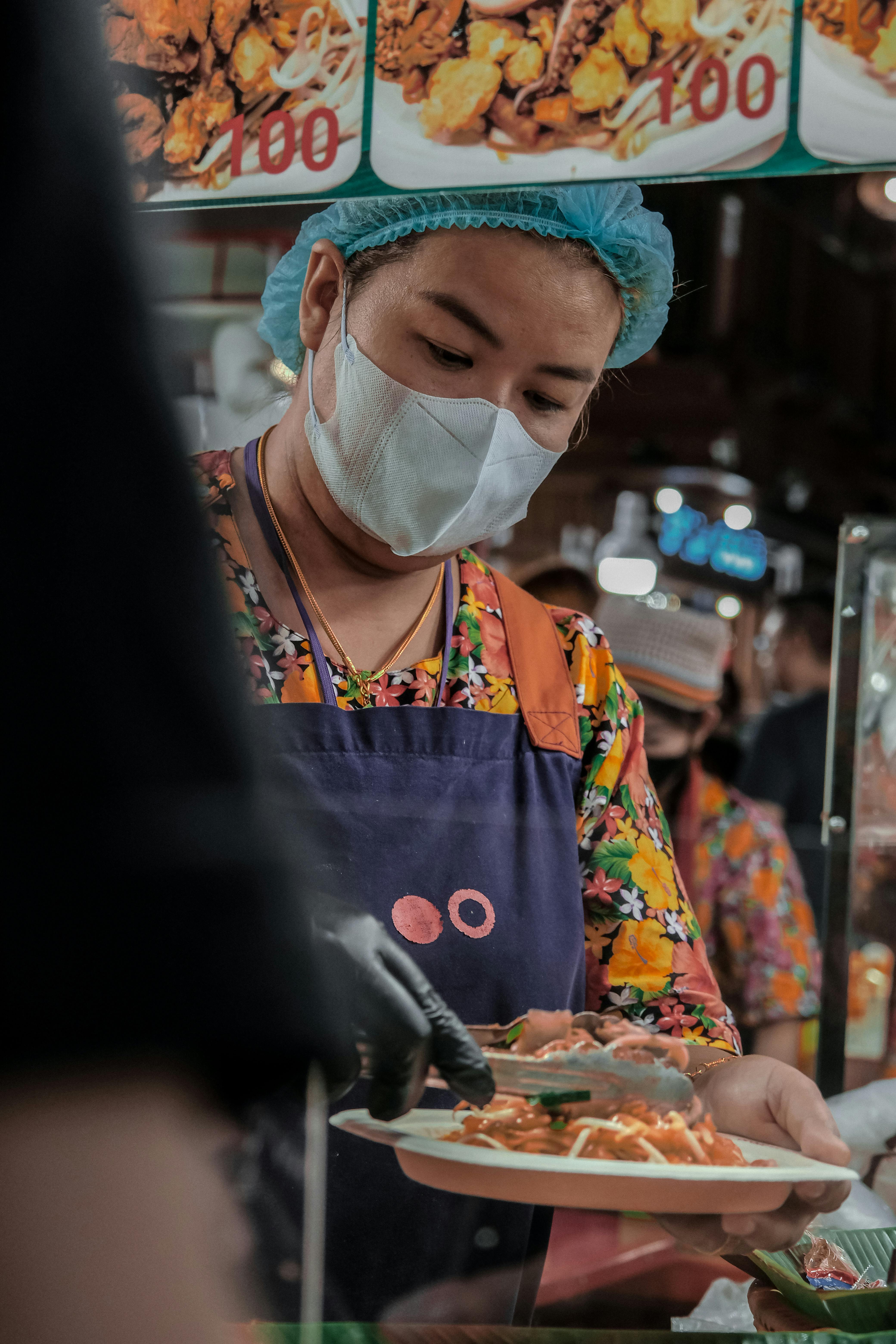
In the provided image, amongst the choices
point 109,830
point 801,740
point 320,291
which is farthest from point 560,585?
point 801,740

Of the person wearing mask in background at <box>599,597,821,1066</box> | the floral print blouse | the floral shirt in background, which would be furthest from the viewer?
the floral shirt in background

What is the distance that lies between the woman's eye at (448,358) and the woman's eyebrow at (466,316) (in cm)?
2

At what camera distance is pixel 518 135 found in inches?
33.2

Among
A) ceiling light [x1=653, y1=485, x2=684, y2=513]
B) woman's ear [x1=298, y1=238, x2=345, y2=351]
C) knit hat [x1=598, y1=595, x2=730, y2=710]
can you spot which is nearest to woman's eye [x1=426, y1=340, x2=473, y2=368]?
woman's ear [x1=298, y1=238, x2=345, y2=351]

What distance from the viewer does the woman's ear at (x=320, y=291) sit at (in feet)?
3.24

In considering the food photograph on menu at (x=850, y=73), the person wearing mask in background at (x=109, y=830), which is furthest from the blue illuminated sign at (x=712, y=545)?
the person wearing mask in background at (x=109, y=830)

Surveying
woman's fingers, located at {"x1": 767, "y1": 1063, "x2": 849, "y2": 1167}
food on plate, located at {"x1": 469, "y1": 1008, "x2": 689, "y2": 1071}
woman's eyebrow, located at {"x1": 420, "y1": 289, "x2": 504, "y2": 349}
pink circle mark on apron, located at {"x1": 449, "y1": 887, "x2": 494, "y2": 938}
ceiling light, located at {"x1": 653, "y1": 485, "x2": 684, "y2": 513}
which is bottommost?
woman's fingers, located at {"x1": 767, "y1": 1063, "x2": 849, "y2": 1167}

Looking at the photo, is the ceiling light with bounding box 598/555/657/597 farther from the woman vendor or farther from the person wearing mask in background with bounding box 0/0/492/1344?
the person wearing mask in background with bounding box 0/0/492/1344

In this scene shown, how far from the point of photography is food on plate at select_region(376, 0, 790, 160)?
0.81 metres

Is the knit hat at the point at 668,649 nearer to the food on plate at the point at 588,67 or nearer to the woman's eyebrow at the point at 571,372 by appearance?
the woman's eyebrow at the point at 571,372

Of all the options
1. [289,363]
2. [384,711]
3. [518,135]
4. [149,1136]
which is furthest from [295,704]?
[149,1136]

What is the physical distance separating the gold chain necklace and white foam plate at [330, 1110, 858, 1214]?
0.36 m

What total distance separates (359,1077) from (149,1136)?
198mm

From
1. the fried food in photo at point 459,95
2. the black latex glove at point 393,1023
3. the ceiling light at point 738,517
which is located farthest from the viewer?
the ceiling light at point 738,517
